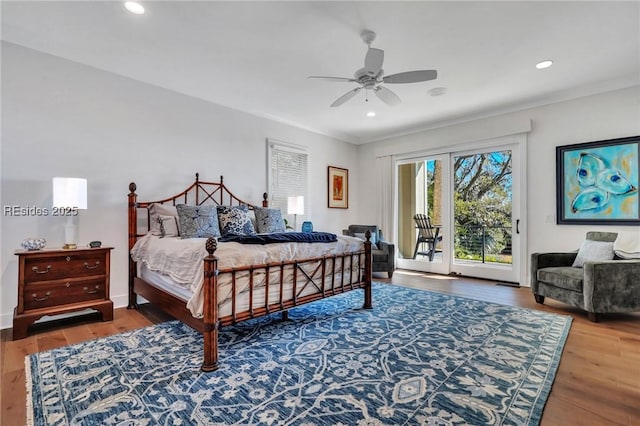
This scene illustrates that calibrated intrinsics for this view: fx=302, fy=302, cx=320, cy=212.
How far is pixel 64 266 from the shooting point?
2.90 metres

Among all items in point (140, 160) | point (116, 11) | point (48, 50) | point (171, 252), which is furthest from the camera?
point (140, 160)

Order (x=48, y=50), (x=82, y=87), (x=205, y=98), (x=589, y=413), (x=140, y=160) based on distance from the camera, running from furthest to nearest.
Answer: (x=205, y=98)
(x=140, y=160)
(x=82, y=87)
(x=48, y=50)
(x=589, y=413)

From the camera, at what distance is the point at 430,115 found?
205 inches

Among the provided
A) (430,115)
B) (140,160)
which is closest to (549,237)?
(430,115)

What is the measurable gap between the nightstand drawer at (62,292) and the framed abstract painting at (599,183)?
591 centimetres

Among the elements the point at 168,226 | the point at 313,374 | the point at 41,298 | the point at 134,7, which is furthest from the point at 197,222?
the point at 313,374

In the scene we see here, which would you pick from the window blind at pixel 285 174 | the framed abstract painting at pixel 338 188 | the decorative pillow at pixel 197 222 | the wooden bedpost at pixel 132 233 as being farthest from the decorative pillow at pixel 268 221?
the framed abstract painting at pixel 338 188

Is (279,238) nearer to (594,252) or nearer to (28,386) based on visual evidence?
(28,386)

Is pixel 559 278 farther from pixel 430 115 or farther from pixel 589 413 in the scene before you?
pixel 430 115

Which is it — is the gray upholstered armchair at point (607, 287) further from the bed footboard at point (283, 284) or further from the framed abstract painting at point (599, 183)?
the bed footboard at point (283, 284)

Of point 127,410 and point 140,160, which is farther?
point 140,160

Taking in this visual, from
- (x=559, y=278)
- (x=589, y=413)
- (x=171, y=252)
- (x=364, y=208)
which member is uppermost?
(x=364, y=208)

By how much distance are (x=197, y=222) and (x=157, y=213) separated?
56 centimetres

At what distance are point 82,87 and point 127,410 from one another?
3.41m
